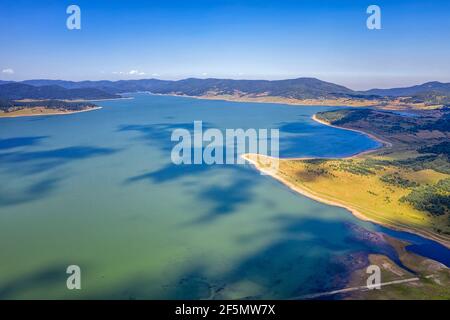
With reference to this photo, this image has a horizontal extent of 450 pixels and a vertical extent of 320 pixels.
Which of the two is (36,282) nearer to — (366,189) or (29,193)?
(29,193)

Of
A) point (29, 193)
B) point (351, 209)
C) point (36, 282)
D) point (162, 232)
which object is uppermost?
point (29, 193)

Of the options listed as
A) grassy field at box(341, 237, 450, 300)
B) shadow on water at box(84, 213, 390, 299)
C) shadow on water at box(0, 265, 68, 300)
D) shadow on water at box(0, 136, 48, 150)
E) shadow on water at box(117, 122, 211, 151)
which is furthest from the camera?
shadow on water at box(117, 122, 211, 151)

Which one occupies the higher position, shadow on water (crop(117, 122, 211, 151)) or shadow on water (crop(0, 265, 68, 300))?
shadow on water (crop(117, 122, 211, 151))

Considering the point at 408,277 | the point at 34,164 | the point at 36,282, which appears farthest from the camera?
the point at 34,164

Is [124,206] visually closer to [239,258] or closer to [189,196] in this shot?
[189,196]

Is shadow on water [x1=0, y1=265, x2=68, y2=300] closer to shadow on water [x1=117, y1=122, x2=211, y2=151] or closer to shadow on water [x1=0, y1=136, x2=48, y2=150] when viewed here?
shadow on water [x1=117, y1=122, x2=211, y2=151]

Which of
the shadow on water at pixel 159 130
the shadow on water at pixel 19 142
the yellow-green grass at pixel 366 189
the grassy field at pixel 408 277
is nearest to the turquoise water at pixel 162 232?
the grassy field at pixel 408 277

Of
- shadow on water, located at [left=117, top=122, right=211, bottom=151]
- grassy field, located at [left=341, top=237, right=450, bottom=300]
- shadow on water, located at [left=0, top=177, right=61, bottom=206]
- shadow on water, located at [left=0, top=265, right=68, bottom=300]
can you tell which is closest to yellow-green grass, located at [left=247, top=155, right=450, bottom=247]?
grassy field, located at [left=341, top=237, right=450, bottom=300]

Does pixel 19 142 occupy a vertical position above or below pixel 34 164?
above

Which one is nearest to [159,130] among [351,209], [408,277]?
[351,209]

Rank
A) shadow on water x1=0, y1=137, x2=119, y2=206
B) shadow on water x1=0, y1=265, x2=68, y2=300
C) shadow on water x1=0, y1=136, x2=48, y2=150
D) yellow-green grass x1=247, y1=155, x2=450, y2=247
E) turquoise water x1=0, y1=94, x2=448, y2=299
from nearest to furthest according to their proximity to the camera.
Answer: shadow on water x1=0, y1=265, x2=68, y2=300, turquoise water x1=0, y1=94, x2=448, y2=299, yellow-green grass x1=247, y1=155, x2=450, y2=247, shadow on water x1=0, y1=137, x2=119, y2=206, shadow on water x1=0, y1=136, x2=48, y2=150
